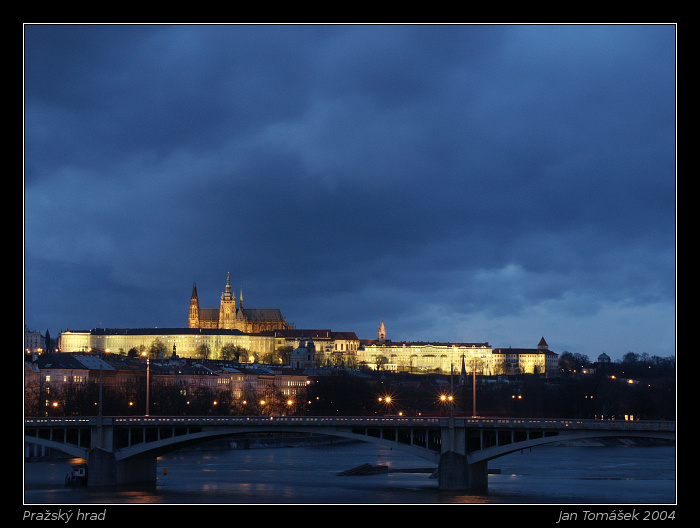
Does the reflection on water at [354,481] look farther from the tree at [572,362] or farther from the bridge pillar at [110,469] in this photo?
the tree at [572,362]

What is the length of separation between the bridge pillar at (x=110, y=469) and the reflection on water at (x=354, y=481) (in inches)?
44.7

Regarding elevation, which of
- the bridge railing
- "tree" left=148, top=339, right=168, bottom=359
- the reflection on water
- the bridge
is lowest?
the reflection on water

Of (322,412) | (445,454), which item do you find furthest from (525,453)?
(445,454)

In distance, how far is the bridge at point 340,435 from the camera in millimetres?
44594

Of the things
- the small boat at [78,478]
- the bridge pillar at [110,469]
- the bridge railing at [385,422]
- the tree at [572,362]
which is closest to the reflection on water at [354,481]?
the small boat at [78,478]

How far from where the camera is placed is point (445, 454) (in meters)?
45.9

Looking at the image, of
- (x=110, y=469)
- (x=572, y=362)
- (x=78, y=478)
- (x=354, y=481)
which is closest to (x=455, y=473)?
(x=354, y=481)

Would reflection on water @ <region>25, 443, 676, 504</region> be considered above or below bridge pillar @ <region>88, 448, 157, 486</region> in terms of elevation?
below

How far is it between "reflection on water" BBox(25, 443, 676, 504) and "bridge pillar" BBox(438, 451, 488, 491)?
634 millimetres

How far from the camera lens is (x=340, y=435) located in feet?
155

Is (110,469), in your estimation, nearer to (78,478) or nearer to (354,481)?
(78,478)

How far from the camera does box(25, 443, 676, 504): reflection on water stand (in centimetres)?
4394

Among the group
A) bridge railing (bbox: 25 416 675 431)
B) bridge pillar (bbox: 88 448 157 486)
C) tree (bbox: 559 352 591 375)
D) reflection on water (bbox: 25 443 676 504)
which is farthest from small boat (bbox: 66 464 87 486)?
tree (bbox: 559 352 591 375)

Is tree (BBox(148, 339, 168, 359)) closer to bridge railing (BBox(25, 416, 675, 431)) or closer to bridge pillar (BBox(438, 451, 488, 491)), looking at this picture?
bridge railing (BBox(25, 416, 675, 431))
